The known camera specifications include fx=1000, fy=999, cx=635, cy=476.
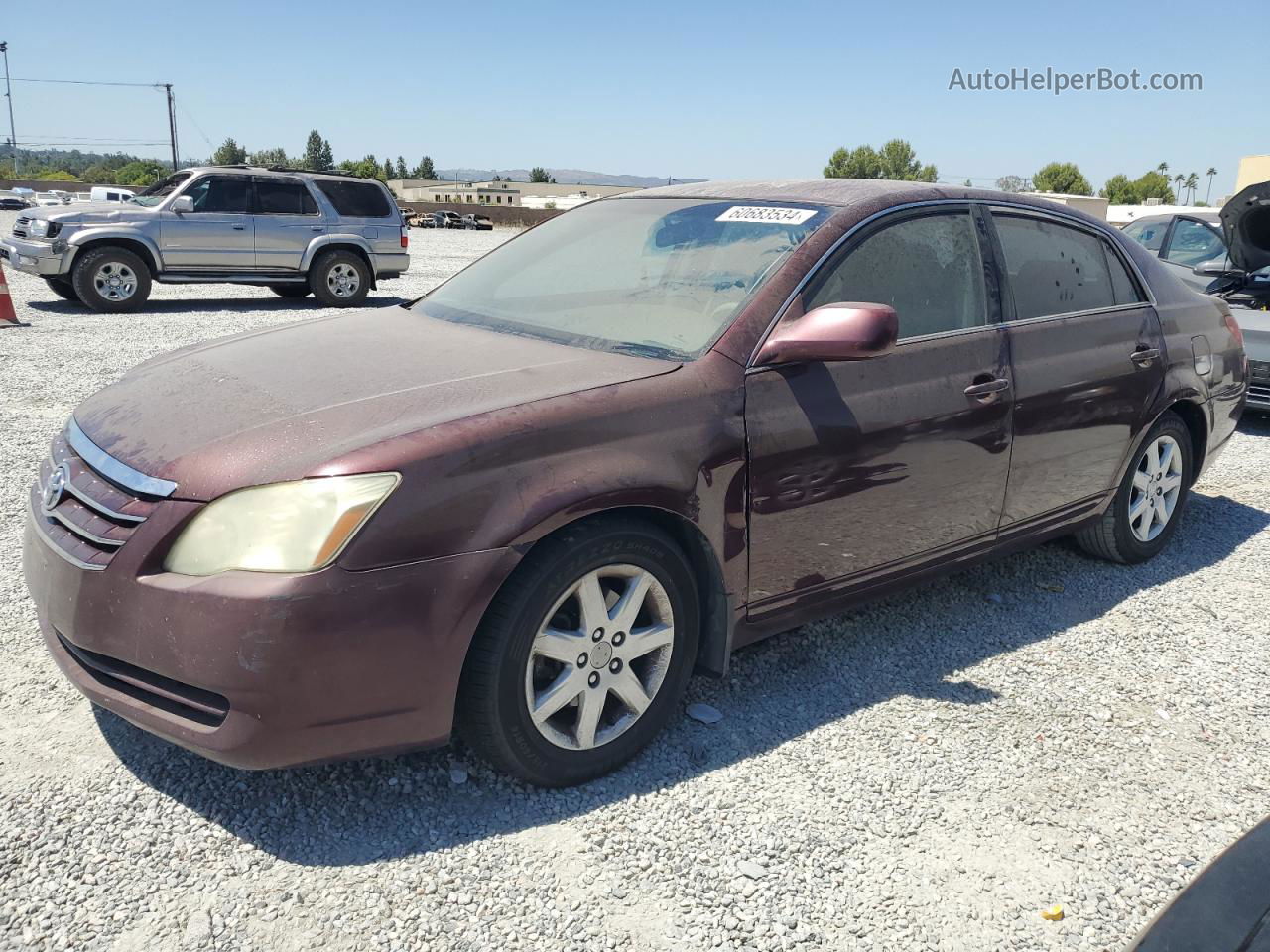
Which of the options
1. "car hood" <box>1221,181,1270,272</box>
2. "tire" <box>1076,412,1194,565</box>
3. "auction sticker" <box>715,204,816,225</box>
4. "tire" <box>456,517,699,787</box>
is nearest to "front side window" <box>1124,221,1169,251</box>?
"car hood" <box>1221,181,1270,272</box>

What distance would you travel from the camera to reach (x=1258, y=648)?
3.91 metres

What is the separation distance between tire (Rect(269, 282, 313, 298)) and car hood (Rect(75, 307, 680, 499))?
11.0 m

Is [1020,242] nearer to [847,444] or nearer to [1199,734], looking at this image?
[847,444]

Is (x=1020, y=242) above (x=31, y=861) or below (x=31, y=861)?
above

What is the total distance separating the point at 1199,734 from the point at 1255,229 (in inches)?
237

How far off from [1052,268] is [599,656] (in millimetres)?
2609

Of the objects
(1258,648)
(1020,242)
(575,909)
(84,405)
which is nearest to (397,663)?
(575,909)

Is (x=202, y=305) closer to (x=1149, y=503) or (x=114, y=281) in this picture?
(x=114, y=281)

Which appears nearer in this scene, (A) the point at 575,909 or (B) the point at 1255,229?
(A) the point at 575,909

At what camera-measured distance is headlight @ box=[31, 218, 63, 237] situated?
11688 mm

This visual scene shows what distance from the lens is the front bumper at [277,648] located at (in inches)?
89.5

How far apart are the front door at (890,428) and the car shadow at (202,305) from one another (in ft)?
31.8

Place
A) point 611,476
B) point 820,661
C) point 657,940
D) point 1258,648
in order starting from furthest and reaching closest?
point 1258,648, point 820,661, point 611,476, point 657,940

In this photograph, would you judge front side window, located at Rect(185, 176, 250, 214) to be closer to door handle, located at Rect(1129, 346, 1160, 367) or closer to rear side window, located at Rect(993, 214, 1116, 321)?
rear side window, located at Rect(993, 214, 1116, 321)
